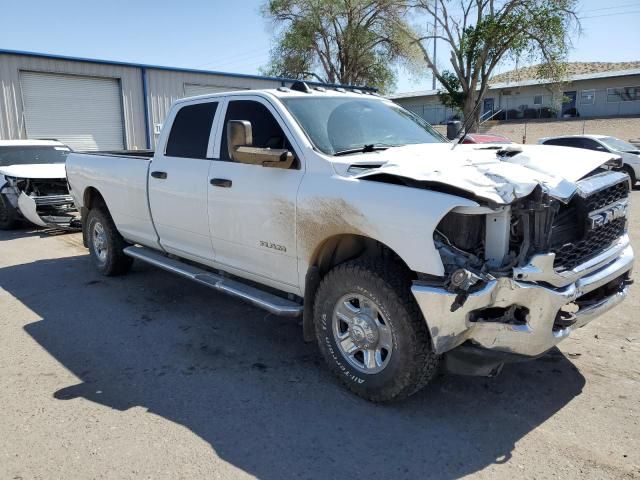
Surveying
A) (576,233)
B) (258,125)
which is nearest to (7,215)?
(258,125)

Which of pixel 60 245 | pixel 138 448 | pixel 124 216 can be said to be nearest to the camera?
pixel 138 448

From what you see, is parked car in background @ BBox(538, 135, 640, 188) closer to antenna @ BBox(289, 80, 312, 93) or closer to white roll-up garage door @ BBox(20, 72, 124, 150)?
antenna @ BBox(289, 80, 312, 93)

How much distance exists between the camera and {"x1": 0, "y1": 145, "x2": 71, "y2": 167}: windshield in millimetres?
10992

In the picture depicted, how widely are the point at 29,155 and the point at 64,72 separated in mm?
8844

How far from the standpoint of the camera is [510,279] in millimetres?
2988

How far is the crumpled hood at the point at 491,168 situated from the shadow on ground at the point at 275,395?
4.73ft

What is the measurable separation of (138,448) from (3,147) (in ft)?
32.7

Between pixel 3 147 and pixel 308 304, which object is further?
pixel 3 147

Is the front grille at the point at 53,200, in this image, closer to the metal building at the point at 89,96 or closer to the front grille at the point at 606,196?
the metal building at the point at 89,96

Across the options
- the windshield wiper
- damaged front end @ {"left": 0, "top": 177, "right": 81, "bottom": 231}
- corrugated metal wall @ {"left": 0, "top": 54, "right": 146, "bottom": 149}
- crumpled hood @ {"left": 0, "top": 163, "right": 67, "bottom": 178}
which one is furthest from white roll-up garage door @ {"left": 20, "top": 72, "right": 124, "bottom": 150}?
the windshield wiper

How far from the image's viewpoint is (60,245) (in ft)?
30.2

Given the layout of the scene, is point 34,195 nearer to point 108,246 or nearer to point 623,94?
point 108,246

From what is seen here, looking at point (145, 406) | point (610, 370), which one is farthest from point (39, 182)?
point (610, 370)

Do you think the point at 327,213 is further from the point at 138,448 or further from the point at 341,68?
the point at 341,68
